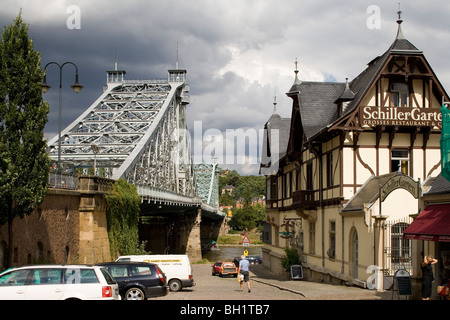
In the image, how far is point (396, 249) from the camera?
22.5 m

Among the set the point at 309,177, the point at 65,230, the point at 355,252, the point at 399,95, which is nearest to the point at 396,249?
the point at 355,252

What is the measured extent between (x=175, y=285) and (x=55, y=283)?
1257 centimetres

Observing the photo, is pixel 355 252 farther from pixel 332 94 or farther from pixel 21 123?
pixel 21 123

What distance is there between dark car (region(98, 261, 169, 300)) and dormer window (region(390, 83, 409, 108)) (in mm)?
14956

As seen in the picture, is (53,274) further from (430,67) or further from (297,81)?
(297,81)

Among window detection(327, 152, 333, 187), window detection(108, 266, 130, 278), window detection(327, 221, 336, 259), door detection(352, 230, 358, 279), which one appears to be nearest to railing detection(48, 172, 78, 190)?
window detection(108, 266, 130, 278)

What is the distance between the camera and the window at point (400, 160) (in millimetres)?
28125

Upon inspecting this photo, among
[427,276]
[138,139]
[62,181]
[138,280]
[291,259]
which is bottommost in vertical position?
[291,259]

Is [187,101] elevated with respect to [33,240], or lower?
elevated

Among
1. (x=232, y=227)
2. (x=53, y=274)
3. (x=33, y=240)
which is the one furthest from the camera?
(x=232, y=227)

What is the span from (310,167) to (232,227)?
138m

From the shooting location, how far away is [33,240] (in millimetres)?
22516

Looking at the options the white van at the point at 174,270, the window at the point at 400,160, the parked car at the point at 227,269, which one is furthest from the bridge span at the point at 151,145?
the window at the point at 400,160
